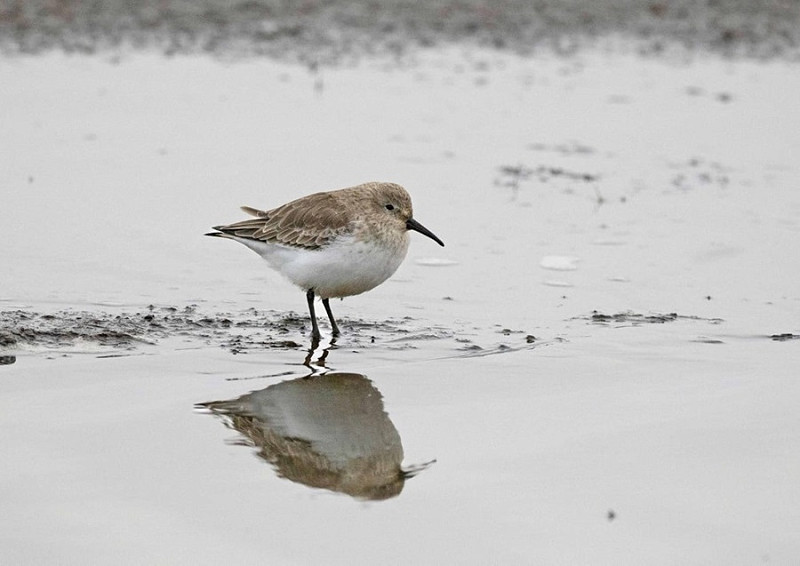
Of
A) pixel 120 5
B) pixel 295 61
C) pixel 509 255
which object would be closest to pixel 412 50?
pixel 295 61

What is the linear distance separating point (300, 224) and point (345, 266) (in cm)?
49

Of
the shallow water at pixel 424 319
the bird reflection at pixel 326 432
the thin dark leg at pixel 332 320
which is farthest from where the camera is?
the thin dark leg at pixel 332 320

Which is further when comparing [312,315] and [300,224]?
[300,224]

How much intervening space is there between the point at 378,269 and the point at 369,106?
5736 mm

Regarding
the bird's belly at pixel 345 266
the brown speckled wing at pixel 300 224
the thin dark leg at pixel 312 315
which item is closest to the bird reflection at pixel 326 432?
the thin dark leg at pixel 312 315

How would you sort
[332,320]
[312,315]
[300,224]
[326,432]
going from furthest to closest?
[300,224], [332,320], [312,315], [326,432]

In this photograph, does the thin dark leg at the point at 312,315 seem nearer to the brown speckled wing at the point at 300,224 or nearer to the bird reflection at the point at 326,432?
the brown speckled wing at the point at 300,224

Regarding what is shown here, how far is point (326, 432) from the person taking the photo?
608cm

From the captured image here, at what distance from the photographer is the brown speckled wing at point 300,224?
26.0 ft

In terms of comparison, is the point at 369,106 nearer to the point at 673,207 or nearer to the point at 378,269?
the point at 673,207

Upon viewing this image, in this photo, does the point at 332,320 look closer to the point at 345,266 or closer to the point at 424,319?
the point at 345,266

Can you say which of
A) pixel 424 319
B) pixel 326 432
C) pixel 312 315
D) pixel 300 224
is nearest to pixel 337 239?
pixel 300 224

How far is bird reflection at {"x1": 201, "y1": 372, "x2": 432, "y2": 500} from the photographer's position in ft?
18.0

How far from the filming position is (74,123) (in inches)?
476
